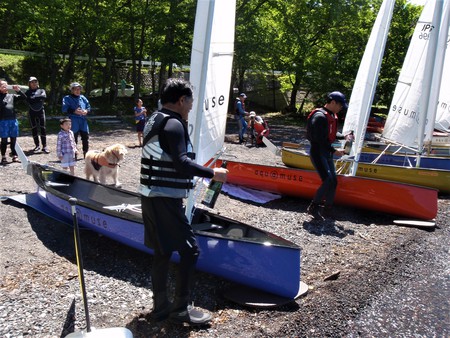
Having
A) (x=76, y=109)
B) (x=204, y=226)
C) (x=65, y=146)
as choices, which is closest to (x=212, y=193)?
(x=204, y=226)

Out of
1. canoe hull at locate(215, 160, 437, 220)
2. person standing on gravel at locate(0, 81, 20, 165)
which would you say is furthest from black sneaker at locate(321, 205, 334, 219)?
person standing on gravel at locate(0, 81, 20, 165)

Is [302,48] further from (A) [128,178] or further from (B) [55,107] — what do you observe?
(A) [128,178]

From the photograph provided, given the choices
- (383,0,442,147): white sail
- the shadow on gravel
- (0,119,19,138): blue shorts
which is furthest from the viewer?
(0,119,19,138): blue shorts

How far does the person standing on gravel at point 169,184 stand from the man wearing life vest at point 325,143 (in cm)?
355

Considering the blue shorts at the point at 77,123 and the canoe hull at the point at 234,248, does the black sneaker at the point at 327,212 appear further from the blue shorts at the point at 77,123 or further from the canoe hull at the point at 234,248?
the blue shorts at the point at 77,123

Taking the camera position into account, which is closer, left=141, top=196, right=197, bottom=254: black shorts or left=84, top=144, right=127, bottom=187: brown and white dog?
left=141, top=196, right=197, bottom=254: black shorts

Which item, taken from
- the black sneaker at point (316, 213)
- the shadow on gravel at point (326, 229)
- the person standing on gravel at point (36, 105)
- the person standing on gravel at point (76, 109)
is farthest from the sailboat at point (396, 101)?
the person standing on gravel at point (36, 105)

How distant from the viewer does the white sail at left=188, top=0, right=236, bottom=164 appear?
4.21 metres

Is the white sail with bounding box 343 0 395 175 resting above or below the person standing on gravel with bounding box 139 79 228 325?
above

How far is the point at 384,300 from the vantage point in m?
4.50

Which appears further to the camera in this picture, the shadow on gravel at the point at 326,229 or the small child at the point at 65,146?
the small child at the point at 65,146

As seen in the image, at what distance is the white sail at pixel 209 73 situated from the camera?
4.21 metres

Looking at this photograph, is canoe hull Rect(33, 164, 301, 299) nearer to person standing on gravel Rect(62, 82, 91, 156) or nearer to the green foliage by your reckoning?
person standing on gravel Rect(62, 82, 91, 156)

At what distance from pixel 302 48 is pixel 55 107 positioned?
14.7 metres
